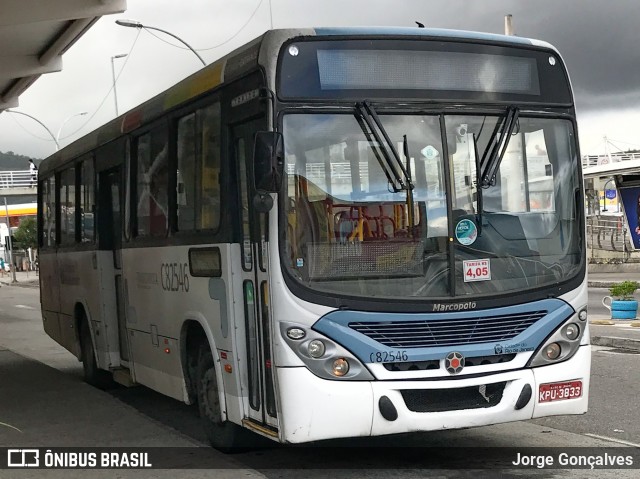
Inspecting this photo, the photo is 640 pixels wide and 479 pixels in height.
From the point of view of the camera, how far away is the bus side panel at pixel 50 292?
14570 mm

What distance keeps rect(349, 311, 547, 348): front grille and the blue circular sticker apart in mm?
555

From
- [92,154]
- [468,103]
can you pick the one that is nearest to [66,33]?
[92,154]

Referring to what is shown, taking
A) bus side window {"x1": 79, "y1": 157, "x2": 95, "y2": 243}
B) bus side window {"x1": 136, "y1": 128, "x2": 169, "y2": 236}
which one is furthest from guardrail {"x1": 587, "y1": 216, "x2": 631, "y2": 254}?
bus side window {"x1": 136, "y1": 128, "x2": 169, "y2": 236}

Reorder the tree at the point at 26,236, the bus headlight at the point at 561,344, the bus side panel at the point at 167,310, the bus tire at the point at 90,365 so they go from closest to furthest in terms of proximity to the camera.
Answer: the bus headlight at the point at 561,344, the bus side panel at the point at 167,310, the bus tire at the point at 90,365, the tree at the point at 26,236

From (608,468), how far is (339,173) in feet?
9.59

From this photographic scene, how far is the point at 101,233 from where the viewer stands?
11.8 meters

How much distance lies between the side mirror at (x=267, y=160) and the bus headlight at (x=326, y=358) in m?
0.98

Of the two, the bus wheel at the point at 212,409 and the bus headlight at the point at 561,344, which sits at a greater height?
the bus headlight at the point at 561,344

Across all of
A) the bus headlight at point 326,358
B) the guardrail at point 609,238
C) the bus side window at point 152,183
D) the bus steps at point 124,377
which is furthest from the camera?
the guardrail at point 609,238

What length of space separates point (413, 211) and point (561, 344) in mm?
1518

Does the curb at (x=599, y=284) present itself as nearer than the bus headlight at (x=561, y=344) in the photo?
No

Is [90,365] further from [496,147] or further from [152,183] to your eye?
[496,147]

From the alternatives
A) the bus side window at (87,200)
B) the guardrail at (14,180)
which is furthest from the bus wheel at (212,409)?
Result: the guardrail at (14,180)

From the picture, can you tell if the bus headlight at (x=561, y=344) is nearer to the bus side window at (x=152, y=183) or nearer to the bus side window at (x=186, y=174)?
the bus side window at (x=186, y=174)
